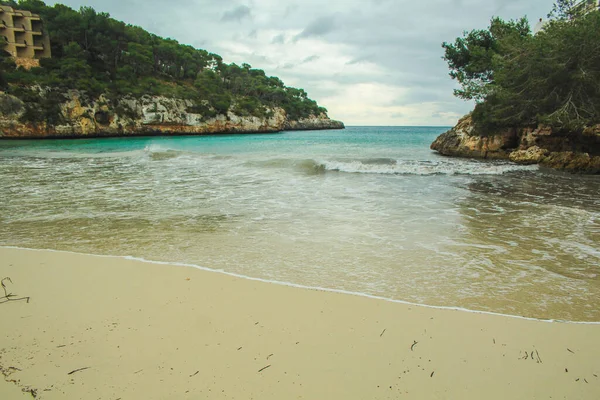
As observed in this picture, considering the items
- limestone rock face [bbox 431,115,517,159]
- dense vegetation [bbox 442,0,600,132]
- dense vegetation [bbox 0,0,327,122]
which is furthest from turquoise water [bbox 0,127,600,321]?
dense vegetation [bbox 0,0,327,122]

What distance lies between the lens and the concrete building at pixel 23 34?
156ft

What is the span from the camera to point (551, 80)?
14.3 meters

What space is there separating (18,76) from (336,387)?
171ft

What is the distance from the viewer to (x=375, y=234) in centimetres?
510

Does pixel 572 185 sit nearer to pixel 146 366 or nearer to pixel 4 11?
pixel 146 366

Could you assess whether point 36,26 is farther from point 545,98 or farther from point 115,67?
point 545,98

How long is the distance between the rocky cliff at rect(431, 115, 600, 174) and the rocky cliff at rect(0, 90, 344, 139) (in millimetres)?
42499

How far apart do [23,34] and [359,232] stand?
66.1 meters

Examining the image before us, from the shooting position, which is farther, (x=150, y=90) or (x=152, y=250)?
(x=150, y=90)

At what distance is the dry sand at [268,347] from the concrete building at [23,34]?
60.7 meters

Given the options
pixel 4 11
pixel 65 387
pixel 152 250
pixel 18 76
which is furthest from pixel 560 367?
pixel 4 11

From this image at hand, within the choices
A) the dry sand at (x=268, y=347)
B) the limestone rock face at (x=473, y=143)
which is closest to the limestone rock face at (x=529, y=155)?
the limestone rock face at (x=473, y=143)

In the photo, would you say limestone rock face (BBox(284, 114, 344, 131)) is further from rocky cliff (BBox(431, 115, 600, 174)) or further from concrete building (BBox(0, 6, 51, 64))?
rocky cliff (BBox(431, 115, 600, 174))

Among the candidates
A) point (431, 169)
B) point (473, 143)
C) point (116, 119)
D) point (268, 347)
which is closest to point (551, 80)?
point (473, 143)
